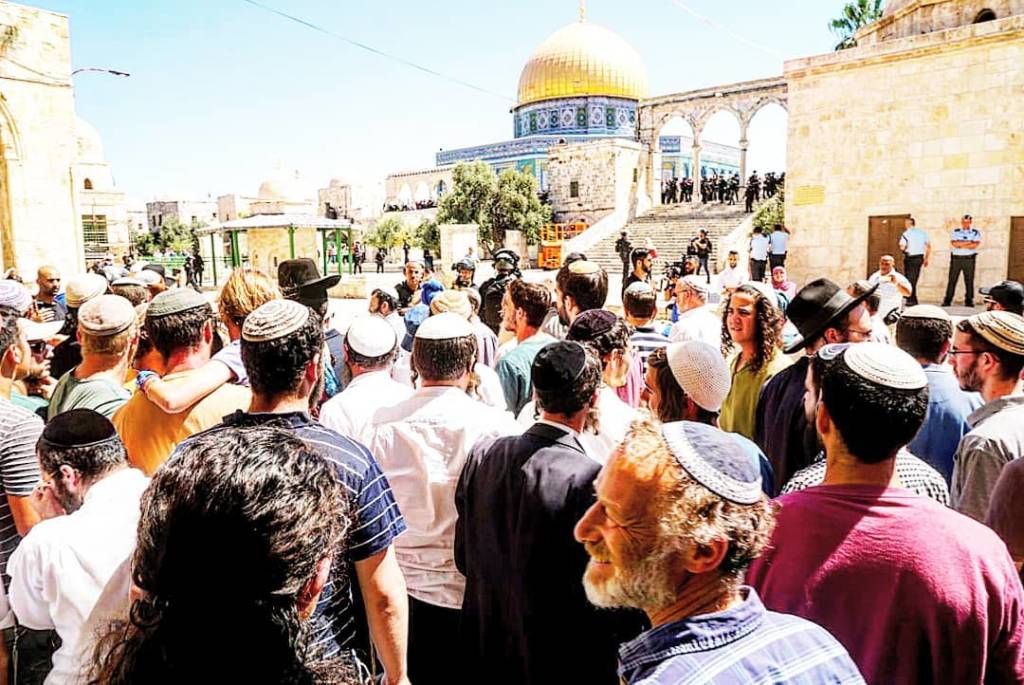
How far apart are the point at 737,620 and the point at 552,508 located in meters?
→ 0.86

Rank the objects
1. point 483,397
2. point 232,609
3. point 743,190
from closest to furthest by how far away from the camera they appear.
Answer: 1. point 232,609
2. point 483,397
3. point 743,190

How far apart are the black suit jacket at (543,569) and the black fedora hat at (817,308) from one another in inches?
63.7

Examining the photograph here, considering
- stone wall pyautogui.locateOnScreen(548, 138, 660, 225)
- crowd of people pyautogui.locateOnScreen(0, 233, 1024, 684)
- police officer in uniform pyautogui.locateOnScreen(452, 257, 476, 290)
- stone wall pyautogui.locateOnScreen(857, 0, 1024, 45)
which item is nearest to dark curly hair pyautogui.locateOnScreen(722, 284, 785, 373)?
crowd of people pyautogui.locateOnScreen(0, 233, 1024, 684)

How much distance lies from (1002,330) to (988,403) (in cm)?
28

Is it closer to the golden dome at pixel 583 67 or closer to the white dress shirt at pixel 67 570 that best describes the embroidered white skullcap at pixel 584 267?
the white dress shirt at pixel 67 570

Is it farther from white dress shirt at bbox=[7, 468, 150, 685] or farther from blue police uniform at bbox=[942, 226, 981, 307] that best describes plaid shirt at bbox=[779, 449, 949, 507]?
blue police uniform at bbox=[942, 226, 981, 307]

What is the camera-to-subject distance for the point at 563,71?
3991cm

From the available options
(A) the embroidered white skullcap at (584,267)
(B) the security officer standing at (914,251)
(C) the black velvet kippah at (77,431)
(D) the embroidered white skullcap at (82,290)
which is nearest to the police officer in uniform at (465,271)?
(A) the embroidered white skullcap at (584,267)

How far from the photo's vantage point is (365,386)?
2.88 meters

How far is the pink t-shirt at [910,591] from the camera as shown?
1.47 m

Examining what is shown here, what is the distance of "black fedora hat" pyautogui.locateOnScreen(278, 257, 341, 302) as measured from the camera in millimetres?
4309

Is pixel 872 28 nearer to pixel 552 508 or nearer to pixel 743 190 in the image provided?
pixel 743 190

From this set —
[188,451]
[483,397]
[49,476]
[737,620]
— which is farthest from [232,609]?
[483,397]

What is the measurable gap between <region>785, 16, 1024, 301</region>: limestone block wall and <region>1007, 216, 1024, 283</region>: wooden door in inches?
4.0
